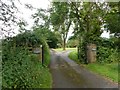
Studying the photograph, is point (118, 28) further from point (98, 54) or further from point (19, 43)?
point (19, 43)

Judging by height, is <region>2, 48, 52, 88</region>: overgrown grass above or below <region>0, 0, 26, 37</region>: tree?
below

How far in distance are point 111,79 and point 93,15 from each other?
8.84m

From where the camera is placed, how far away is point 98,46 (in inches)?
687

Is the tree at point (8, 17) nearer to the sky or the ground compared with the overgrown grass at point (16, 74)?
nearer to the sky

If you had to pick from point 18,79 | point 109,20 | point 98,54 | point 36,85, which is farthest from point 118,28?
point 18,79

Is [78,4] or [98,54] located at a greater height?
[78,4]

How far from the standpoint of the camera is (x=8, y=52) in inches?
330

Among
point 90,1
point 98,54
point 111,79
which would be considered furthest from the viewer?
point 90,1

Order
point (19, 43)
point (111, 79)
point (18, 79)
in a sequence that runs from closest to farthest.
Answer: point (18, 79) → point (111, 79) → point (19, 43)

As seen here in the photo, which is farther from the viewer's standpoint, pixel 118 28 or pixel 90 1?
pixel 90 1

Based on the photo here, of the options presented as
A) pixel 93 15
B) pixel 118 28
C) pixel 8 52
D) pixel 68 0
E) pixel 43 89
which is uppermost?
pixel 68 0

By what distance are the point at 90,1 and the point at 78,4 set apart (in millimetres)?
986

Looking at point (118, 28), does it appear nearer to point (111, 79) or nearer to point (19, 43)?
point (111, 79)

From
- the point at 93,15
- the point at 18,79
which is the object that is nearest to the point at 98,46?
the point at 93,15
